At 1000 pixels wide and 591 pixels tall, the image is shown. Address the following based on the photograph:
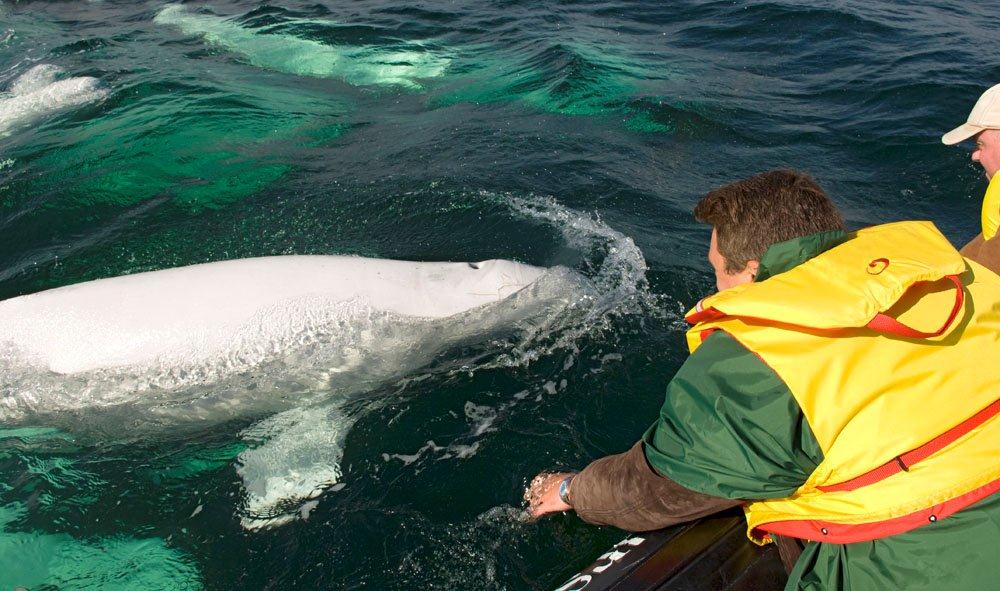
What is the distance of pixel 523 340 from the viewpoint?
21.0ft

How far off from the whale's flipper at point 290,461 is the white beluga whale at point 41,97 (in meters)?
9.66

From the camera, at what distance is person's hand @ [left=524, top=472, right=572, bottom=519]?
418 cm

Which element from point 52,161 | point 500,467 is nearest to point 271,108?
point 52,161

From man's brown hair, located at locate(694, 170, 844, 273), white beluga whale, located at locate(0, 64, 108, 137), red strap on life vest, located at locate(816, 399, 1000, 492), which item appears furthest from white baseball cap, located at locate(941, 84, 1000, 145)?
white beluga whale, located at locate(0, 64, 108, 137)

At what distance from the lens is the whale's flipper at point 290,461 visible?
506 cm

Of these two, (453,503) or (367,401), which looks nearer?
(453,503)

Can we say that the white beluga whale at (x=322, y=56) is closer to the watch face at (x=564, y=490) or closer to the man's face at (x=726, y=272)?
the watch face at (x=564, y=490)

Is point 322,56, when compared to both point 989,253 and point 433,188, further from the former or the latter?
point 989,253

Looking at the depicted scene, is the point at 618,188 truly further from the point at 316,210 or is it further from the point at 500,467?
the point at 500,467

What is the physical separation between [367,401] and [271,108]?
819 cm

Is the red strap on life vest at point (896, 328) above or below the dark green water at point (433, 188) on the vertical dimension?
above

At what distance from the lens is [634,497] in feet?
11.4

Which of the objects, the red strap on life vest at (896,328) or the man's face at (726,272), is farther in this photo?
the man's face at (726,272)

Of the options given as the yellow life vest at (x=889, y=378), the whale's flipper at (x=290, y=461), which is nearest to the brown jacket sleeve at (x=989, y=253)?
the yellow life vest at (x=889, y=378)
